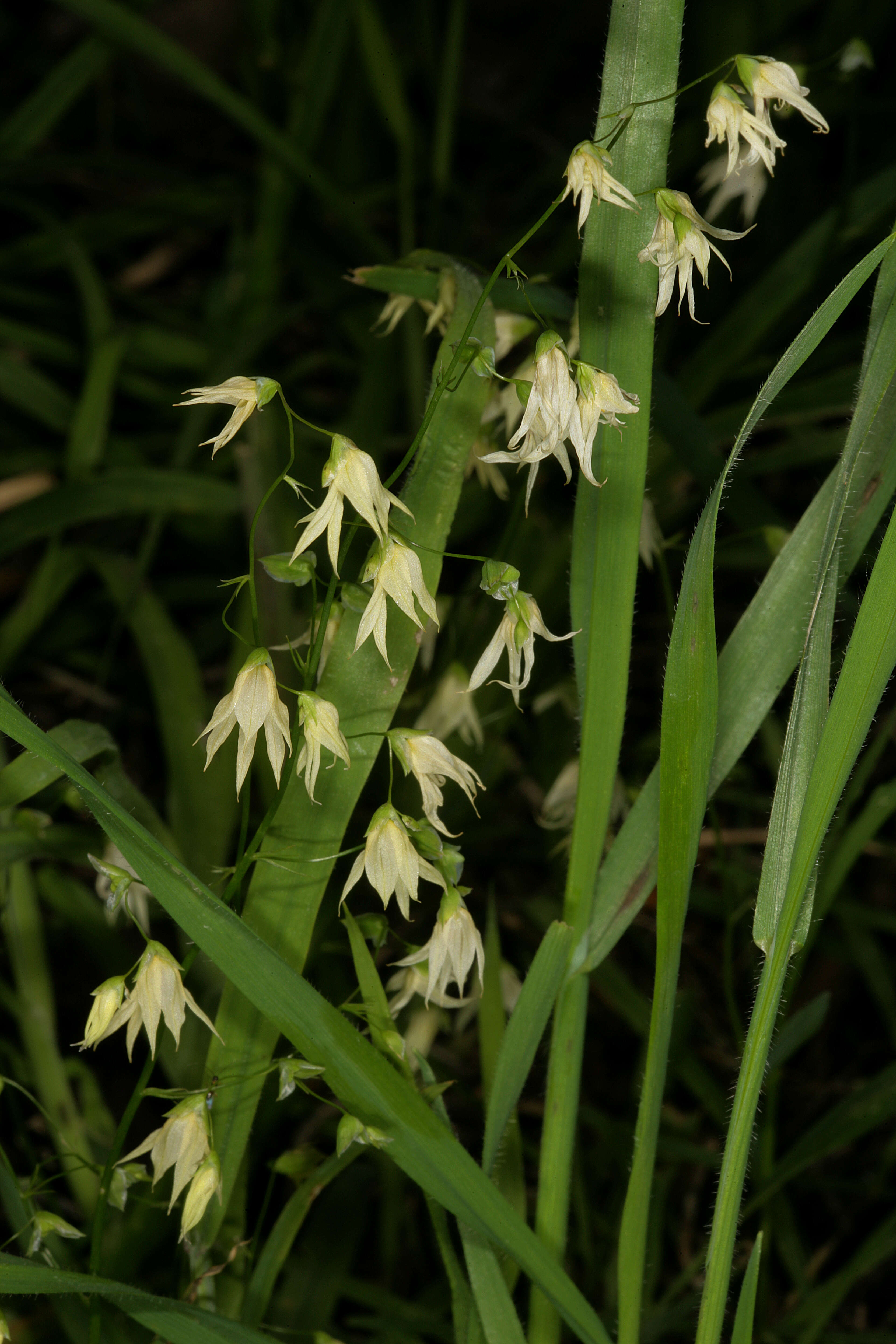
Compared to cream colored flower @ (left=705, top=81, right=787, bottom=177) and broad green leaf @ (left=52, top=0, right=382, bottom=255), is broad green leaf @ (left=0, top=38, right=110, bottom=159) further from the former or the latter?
cream colored flower @ (left=705, top=81, right=787, bottom=177)

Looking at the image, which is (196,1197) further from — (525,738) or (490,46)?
(490,46)

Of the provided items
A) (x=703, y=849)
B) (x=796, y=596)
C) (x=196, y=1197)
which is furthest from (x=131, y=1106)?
(x=703, y=849)

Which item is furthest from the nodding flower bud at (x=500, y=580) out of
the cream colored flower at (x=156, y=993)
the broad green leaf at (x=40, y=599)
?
the broad green leaf at (x=40, y=599)

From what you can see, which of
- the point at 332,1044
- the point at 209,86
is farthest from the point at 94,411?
the point at 332,1044

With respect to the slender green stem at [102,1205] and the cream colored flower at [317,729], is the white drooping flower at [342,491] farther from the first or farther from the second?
the slender green stem at [102,1205]

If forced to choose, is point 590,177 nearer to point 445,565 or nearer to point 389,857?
point 389,857
